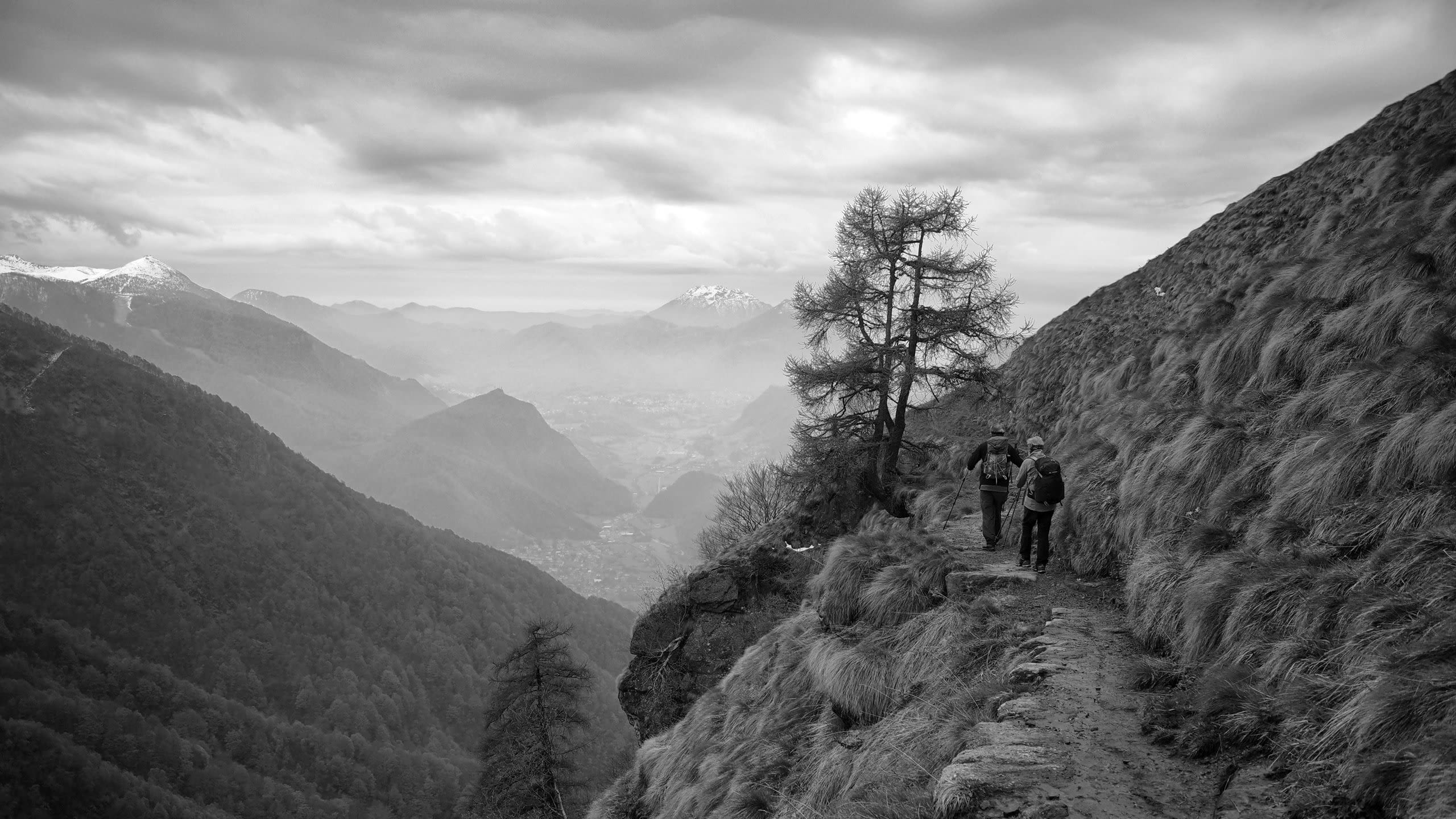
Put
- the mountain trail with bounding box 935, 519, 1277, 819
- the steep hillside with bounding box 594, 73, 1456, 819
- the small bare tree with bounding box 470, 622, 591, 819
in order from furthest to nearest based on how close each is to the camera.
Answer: the small bare tree with bounding box 470, 622, 591, 819 → the mountain trail with bounding box 935, 519, 1277, 819 → the steep hillside with bounding box 594, 73, 1456, 819

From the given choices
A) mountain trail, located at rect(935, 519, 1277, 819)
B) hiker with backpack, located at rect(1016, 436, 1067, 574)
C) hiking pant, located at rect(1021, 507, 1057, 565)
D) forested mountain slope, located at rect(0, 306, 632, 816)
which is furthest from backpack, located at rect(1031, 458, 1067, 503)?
forested mountain slope, located at rect(0, 306, 632, 816)

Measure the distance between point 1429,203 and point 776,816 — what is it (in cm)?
1451

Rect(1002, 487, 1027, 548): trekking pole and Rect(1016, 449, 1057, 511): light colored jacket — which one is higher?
Rect(1016, 449, 1057, 511): light colored jacket

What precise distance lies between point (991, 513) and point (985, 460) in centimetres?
105

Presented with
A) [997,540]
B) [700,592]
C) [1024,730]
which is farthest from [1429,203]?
[700,592]

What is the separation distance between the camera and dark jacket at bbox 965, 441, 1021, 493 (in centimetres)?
1195

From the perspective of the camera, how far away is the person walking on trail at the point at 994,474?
1196cm

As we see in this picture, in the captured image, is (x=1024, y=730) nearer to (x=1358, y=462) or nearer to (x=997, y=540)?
(x=1358, y=462)

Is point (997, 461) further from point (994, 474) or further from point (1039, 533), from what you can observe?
point (1039, 533)

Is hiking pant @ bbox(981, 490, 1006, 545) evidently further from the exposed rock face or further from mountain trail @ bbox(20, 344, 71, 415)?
mountain trail @ bbox(20, 344, 71, 415)

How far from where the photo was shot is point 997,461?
11969 mm

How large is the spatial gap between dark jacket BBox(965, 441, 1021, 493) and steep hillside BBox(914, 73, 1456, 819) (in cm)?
110

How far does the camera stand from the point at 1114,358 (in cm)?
1989

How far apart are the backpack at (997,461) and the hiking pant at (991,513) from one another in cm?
29
